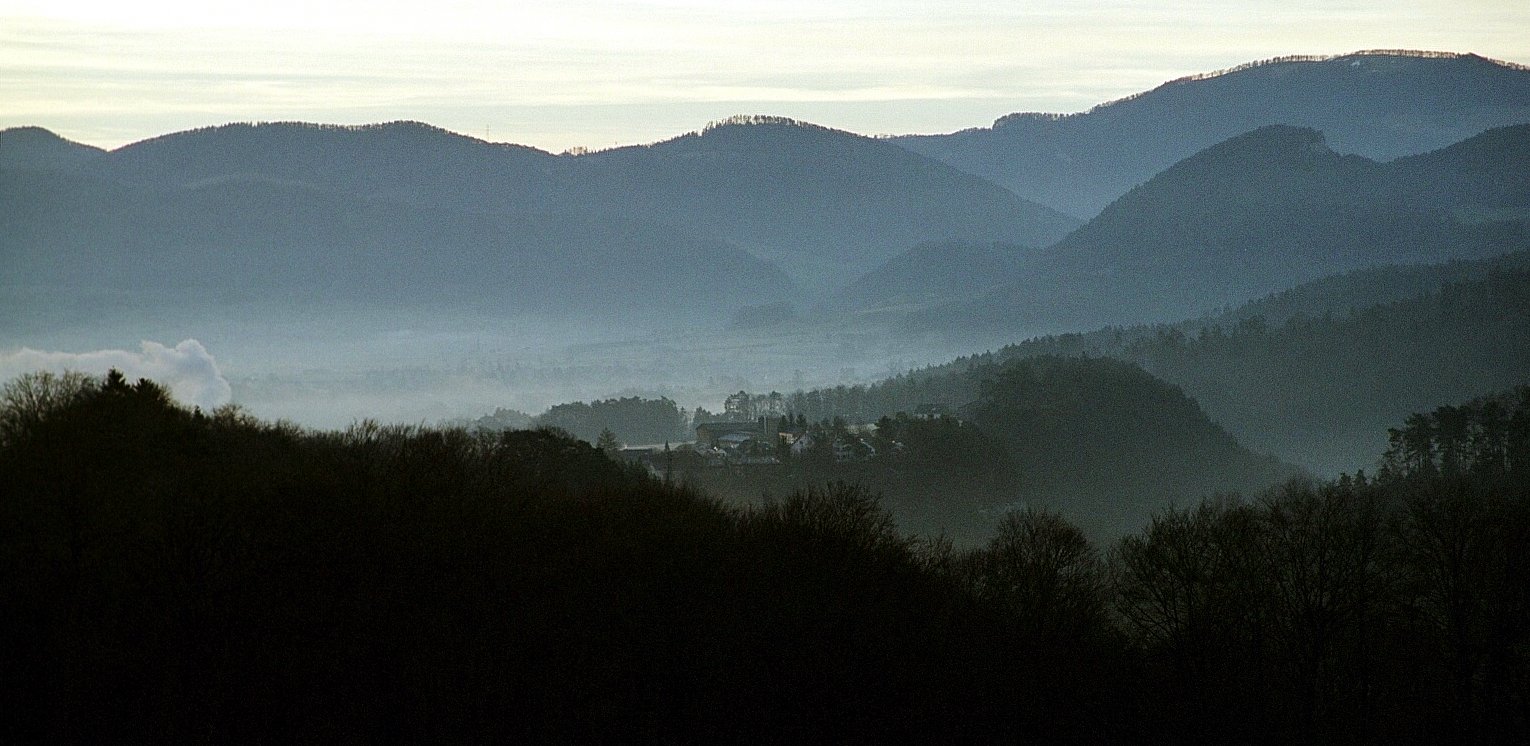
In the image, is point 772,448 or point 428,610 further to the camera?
point 772,448

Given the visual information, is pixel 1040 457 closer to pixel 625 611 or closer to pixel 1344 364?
pixel 625 611

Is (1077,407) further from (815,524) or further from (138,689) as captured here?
(138,689)

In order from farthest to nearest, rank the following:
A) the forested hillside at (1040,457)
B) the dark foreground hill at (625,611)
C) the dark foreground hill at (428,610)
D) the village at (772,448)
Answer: the village at (772,448) < the forested hillside at (1040,457) < the dark foreground hill at (625,611) < the dark foreground hill at (428,610)

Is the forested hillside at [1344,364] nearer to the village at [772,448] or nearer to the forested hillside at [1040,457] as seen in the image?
the forested hillside at [1040,457]

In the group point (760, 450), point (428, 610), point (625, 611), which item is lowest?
point (625, 611)

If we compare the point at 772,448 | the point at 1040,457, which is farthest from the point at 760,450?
the point at 1040,457

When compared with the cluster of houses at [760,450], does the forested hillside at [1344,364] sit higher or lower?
higher

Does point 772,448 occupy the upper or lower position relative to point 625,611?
upper

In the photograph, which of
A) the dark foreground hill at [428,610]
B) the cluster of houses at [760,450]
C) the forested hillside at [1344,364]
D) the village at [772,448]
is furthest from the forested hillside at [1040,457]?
the dark foreground hill at [428,610]

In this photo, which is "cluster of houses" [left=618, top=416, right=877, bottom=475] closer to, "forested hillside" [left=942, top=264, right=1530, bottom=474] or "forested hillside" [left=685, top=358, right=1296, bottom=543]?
"forested hillside" [left=685, top=358, right=1296, bottom=543]

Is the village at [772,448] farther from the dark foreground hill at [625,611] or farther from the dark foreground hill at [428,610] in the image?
the dark foreground hill at [428,610]

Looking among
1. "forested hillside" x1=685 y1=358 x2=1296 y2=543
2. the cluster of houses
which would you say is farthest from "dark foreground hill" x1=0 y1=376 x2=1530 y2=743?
the cluster of houses

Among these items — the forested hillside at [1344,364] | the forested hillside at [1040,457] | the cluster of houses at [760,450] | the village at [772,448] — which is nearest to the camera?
the cluster of houses at [760,450]

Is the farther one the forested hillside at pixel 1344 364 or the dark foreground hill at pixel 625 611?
the forested hillside at pixel 1344 364
